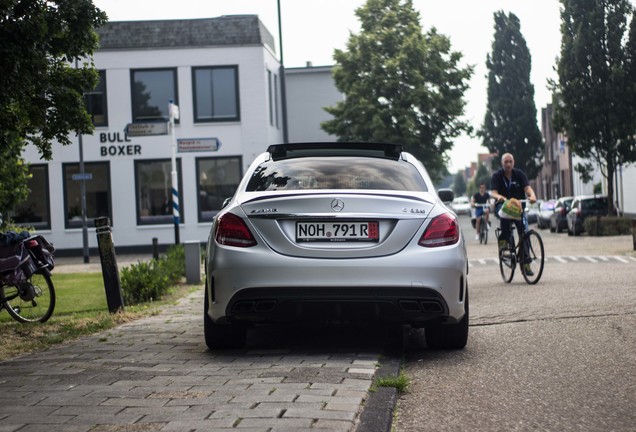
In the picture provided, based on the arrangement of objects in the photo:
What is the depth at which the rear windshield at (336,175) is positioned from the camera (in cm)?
702

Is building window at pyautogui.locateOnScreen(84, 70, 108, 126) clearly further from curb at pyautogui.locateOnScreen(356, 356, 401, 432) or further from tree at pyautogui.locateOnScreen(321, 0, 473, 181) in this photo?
curb at pyautogui.locateOnScreen(356, 356, 401, 432)

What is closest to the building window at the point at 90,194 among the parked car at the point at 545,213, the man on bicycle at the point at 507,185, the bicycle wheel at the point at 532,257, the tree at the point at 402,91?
the tree at the point at 402,91

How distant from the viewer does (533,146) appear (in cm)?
7606

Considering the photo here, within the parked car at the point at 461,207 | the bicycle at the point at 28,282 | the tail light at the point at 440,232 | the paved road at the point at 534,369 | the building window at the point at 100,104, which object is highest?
the building window at the point at 100,104

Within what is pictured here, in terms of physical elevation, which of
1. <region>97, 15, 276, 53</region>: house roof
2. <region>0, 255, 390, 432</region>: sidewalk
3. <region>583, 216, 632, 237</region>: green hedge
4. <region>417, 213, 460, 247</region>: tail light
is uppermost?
<region>97, 15, 276, 53</region>: house roof

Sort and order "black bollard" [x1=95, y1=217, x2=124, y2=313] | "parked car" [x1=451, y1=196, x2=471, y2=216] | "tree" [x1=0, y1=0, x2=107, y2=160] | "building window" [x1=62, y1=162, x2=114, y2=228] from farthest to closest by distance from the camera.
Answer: "parked car" [x1=451, y1=196, x2=471, y2=216], "building window" [x1=62, y1=162, x2=114, y2=228], "black bollard" [x1=95, y1=217, x2=124, y2=313], "tree" [x1=0, y1=0, x2=107, y2=160]

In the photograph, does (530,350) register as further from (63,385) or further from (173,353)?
(63,385)

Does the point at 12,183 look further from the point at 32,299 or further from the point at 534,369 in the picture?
the point at 534,369

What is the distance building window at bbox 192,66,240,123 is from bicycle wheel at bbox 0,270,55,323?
25.3 meters

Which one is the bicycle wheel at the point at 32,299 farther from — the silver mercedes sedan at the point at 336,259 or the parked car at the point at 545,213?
the parked car at the point at 545,213

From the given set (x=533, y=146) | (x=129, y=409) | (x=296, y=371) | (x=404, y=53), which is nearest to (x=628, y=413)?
(x=296, y=371)

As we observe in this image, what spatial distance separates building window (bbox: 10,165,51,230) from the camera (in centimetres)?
3444

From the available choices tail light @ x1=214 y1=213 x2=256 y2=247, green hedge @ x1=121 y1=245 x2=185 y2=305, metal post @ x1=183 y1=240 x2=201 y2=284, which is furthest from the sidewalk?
metal post @ x1=183 y1=240 x2=201 y2=284

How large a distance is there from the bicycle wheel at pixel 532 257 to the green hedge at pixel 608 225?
19.6m
